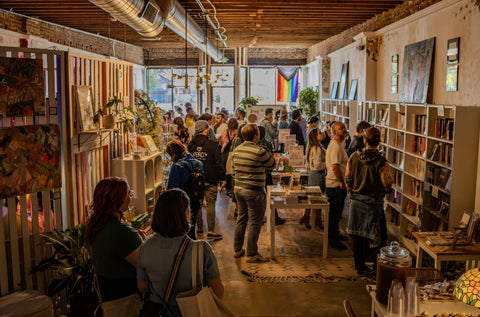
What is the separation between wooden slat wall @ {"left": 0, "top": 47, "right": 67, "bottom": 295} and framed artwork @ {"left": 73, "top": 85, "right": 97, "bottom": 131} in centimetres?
19

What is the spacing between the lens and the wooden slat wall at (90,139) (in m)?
4.91

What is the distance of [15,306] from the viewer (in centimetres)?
397

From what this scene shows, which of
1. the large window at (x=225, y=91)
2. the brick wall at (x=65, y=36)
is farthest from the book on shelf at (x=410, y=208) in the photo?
the large window at (x=225, y=91)

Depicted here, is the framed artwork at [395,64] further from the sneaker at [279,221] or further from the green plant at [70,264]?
the green plant at [70,264]

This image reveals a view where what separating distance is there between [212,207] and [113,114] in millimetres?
2175

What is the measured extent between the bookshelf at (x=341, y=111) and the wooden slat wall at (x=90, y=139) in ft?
20.4

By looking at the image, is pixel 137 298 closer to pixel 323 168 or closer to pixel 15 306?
pixel 15 306

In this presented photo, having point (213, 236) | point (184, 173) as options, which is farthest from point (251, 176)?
point (213, 236)

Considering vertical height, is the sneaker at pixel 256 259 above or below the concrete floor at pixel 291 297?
above

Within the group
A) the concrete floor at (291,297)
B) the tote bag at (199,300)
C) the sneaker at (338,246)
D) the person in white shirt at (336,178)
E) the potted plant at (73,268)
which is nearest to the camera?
the tote bag at (199,300)

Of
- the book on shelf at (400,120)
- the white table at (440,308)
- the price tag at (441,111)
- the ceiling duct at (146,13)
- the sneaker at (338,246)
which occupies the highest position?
the ceiling duct at (146,13)

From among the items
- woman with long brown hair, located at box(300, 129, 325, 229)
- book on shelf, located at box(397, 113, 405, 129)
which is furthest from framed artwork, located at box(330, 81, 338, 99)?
woman with long brown hair, located at box(300, 129, 325, 229)

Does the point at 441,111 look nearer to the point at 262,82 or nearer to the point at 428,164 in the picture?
the point at 428,164

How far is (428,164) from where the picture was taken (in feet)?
21.4
